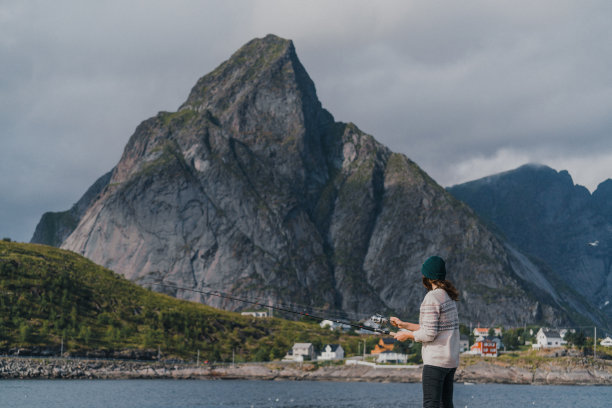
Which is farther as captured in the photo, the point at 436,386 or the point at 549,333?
the point at 549,333

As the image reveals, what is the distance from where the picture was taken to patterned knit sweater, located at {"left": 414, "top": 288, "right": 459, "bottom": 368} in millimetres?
10031

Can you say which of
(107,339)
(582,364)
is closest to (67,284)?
(107,339)

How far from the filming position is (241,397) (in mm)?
98688

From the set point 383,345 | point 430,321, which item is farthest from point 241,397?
point 430,321

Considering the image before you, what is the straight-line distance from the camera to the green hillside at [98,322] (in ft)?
472

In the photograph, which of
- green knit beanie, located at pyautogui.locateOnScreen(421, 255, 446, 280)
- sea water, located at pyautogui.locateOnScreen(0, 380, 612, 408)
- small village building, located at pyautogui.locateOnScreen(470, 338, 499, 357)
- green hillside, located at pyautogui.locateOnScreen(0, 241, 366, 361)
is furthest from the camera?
small village building, located at pyautogui.locateOnScreen(470, 338, 499, 357)

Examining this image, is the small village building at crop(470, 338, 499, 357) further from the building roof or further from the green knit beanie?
the green knit beanie

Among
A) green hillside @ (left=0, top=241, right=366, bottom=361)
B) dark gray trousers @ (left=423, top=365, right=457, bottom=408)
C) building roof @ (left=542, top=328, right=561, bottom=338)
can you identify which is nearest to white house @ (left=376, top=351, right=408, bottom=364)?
green hillside @ (left=0, top=241, right=366, bottom=361)

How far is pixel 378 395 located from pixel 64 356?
63.2 meters

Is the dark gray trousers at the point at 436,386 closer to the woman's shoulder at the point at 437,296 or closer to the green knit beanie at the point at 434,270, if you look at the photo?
the woman's shoulder at the point at 437,296

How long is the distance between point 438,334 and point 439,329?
0.08m

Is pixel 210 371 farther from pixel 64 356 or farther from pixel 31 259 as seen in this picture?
pixel 31 259

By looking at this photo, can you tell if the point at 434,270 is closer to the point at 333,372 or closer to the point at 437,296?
the point at 437,296

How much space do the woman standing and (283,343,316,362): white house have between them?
16379cm
